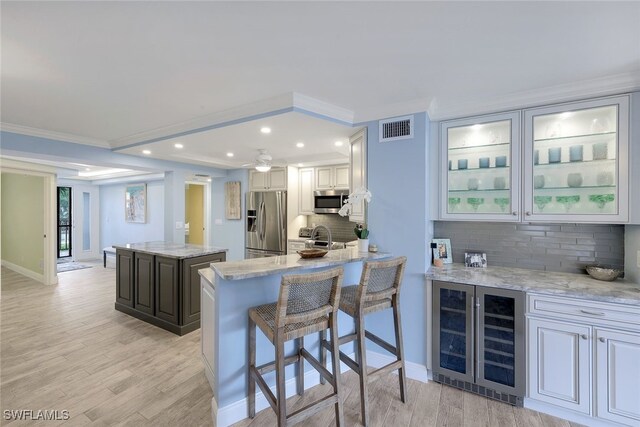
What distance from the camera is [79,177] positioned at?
307 inches

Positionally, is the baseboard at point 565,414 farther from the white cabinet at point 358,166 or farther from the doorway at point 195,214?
the doorway at point 195,214

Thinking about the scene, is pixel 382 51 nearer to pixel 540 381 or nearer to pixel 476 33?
pixel 476 33

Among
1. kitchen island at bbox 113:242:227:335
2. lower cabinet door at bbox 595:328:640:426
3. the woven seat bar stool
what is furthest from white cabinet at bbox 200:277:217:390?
lower cabinet door at bbox 595:328:640:426

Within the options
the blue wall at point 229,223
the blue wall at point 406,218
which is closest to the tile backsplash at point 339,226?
the blue wall at point 229,223

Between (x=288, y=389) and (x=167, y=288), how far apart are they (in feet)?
6.68

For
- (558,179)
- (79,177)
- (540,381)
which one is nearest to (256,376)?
(540,381)

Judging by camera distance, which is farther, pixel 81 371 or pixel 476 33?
pixel 81 371

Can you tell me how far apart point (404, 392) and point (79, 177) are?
30.5 feet

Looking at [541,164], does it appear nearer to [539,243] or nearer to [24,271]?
[539,243]

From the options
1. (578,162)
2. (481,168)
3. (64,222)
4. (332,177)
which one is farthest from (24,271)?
(578,162)

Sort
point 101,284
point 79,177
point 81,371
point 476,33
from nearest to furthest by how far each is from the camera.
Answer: point 476,33 → point 81,371 → point 101,284 → point 79,177

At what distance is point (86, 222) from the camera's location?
8320mm

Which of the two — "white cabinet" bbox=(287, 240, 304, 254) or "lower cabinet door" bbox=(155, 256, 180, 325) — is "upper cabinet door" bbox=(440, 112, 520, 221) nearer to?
"white cabinet" bbox=(287, 240, 304, 254)

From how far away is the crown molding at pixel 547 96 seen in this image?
2104 millimetres
